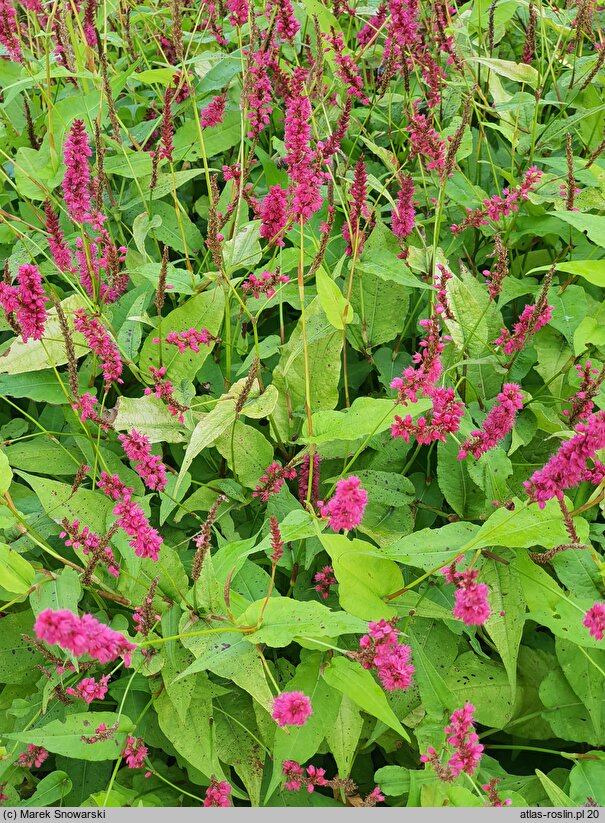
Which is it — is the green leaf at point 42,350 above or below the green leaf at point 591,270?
below

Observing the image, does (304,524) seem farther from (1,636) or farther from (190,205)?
(190,205)

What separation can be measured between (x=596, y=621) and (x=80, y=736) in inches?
38.5

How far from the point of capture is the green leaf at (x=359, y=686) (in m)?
1.30

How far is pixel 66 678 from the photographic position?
1.62 metres

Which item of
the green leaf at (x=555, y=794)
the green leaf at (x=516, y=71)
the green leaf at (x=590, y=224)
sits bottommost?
the green leaf at (x=555, y=794)

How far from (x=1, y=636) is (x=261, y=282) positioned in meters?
1.00

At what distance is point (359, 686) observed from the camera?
53.0 inches

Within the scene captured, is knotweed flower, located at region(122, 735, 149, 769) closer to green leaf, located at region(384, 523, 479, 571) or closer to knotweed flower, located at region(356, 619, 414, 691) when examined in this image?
knotweed flower, located at region(356, 619, 414, 691)

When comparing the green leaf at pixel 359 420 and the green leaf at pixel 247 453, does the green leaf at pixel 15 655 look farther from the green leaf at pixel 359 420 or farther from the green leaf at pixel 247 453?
the green leaf at pixel 359 420

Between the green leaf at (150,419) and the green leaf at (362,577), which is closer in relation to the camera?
the green leaf at (362,577)

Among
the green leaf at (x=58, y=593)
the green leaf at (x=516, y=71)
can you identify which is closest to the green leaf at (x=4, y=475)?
the green leaf at (x=58, y=593)

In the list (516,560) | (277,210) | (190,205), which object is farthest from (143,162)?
(516,560)

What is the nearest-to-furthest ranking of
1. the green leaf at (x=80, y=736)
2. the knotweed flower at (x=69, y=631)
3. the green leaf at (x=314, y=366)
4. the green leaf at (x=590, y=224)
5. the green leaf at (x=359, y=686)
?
the knotweed flower at (x=69, y=631) → the green leaf at (x=359, y=686) → the green leaf at (x=80, y=736) → the green leaf at (x=590, y=224) → the green leaf at (x=314, y=366)

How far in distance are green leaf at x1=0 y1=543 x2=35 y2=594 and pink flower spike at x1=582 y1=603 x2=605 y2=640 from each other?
1.06 meters
